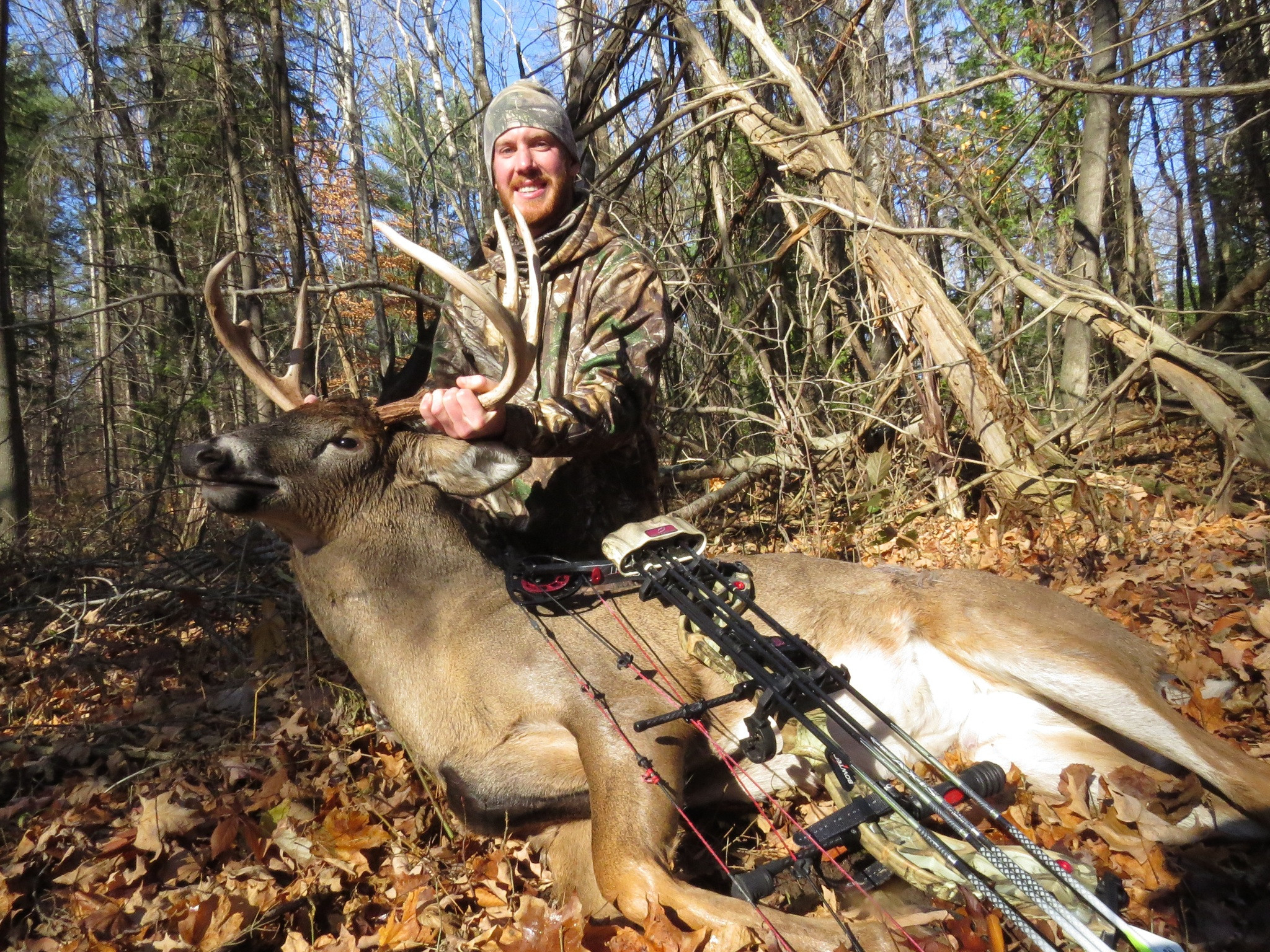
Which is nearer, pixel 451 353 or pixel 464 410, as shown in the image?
pixel 464 410

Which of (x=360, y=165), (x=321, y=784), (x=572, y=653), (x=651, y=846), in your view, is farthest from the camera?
(x=360, y=165)

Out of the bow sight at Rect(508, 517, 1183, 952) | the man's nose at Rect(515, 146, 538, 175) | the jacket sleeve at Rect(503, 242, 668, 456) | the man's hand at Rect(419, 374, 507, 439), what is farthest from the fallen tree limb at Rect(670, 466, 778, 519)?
the man's hand at Rect(419, 374, 507, 439)

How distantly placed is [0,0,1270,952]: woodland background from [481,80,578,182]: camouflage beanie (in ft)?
4.87

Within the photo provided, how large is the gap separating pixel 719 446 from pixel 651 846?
544 centimetres

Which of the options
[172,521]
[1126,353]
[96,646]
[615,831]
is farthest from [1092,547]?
[172,521]

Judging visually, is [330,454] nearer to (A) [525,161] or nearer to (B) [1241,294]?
(A) [525,161]

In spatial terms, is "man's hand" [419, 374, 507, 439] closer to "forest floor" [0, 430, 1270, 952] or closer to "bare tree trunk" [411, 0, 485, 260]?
"forest floor" [0, 430, 1270, 952]

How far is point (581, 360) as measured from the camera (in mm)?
4246

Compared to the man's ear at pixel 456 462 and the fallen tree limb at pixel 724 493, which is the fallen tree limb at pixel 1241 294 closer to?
the fallen tree limb at pixel 724 493

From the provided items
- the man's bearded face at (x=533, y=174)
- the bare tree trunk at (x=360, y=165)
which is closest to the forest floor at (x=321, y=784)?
the man's bearded face at (x=533, y=174)

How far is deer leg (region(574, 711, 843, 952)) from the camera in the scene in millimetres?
2346

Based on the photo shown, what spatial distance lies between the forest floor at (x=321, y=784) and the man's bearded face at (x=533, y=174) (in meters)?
2.61

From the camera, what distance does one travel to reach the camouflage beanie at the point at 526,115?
14.5ft

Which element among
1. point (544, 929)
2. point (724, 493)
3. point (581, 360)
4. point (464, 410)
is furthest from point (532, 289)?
point (724, 493)
